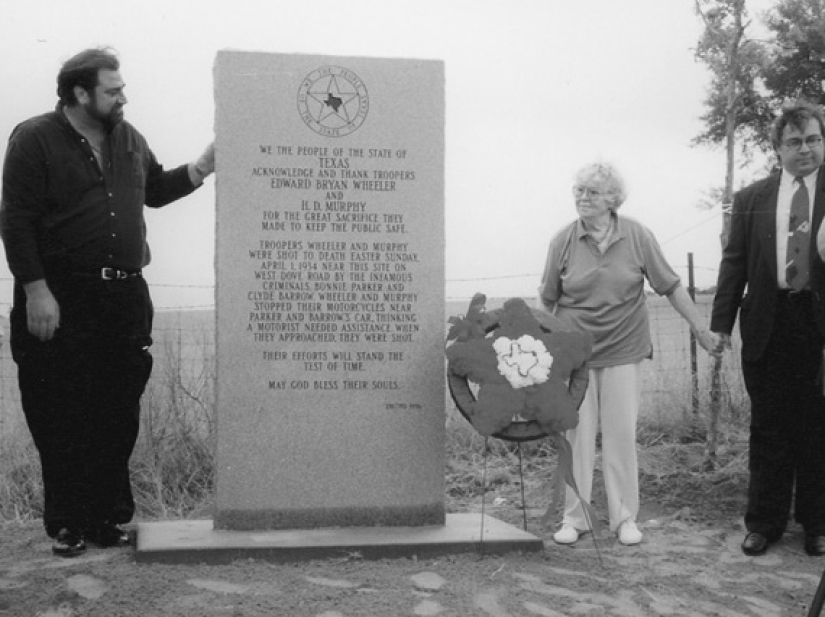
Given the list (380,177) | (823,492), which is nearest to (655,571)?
(823,492)

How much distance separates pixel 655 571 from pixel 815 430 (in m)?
1.07

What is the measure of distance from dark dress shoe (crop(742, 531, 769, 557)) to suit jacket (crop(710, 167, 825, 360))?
856 mm

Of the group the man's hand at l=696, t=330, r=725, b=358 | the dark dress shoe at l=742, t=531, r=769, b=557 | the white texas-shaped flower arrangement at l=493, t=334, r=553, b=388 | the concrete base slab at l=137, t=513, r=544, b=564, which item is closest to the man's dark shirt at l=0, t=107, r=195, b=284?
the concrete base slab at l=137, t=513, r=544, b=564

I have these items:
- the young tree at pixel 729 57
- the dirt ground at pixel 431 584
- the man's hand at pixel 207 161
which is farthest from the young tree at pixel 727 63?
the man's hand at pixel 207 161

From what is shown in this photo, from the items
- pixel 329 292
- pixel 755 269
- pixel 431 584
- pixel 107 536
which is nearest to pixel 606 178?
pixel 755 269

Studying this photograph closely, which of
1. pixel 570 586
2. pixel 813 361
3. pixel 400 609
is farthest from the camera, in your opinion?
pixel 813 361

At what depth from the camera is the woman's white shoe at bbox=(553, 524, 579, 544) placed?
16.4 feet

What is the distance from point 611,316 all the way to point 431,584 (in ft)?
5.22

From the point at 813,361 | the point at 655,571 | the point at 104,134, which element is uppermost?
the point at 104,134

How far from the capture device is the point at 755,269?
495 centimetres

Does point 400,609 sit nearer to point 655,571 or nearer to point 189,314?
point 655,571

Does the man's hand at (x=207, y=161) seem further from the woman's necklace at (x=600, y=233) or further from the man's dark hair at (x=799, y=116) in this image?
the man's dark hair at (x=799, y=116)

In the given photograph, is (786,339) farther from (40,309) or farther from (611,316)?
(40,309)

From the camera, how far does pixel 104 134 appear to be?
475 centimetres
